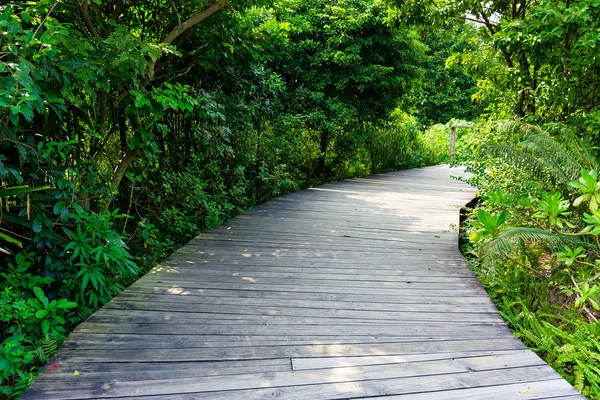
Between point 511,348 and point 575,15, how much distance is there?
269 cm

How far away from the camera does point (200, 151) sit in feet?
17.0

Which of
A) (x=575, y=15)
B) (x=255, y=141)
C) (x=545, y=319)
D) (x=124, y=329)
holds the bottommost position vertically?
(x=545, y=319)

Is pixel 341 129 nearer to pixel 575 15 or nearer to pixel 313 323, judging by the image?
pixel 575 15

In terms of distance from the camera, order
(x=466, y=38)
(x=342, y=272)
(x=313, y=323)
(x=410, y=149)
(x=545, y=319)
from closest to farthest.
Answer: (x=313, y=323) → (x=545, y=319) → (x=342, y=272) → (x=466, y=38) → (x=410, y=149)

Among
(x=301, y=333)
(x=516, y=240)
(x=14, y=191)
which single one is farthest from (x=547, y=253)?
(x=14, y=191)

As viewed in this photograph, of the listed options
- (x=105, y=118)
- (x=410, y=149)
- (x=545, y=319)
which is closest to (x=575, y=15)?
(x=545, y=319)

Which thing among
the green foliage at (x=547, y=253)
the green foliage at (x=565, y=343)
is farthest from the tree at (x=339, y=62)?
the green foliage at (x=565, y=343)

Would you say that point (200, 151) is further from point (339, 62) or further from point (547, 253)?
point (339, 62)

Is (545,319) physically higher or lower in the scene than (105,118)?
lower

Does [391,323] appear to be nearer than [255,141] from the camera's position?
Yes

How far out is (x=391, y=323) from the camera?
272 centimetres

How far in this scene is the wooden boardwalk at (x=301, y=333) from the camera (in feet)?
6.67

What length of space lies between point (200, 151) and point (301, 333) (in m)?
3.22

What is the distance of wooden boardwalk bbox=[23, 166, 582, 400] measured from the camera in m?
2.03
